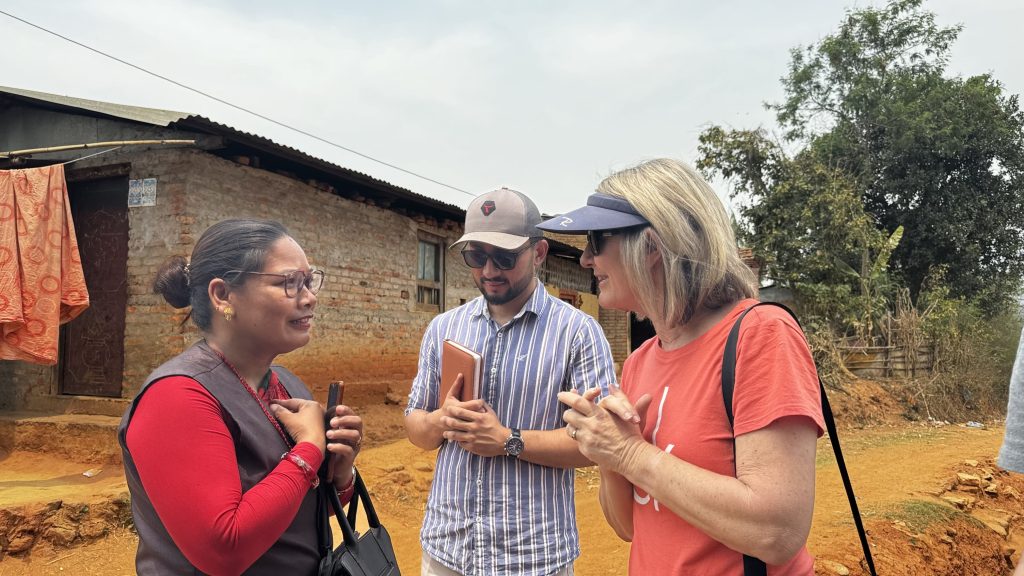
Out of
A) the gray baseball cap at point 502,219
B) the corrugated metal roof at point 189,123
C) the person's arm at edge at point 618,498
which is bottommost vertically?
the person's arm at edge at point 618,498

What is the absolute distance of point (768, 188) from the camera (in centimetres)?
1878

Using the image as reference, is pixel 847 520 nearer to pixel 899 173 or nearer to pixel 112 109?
pixel 112 109

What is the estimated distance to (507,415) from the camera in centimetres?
232

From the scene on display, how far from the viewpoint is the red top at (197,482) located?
1.31 m

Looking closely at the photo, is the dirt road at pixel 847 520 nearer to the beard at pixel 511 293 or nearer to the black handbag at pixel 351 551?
the beard at pixel 511 293

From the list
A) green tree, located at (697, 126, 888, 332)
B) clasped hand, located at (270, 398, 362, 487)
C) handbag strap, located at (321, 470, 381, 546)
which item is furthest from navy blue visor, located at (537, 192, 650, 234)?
green tree, located at (697, 126, 888, 332)

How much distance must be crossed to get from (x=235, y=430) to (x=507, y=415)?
3.54 feet

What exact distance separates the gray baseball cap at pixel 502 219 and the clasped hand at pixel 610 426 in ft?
3.30

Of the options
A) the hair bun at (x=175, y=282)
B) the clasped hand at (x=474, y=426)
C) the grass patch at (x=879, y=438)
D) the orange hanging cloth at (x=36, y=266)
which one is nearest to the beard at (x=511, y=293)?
the clasped hand at (x=474, y=426)

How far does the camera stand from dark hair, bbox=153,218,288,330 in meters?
1.64

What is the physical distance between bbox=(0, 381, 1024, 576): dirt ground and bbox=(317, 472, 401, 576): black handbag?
12.4 feet

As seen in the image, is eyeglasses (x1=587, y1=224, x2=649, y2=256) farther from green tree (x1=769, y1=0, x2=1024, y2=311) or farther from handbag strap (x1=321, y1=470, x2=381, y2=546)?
green tree (x1=769, y1=0, x2=1024, y2=311)

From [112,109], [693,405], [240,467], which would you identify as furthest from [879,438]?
[112,109]

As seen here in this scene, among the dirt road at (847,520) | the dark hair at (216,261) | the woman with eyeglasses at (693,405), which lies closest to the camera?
the woman with eyeglasses at (693,405)
